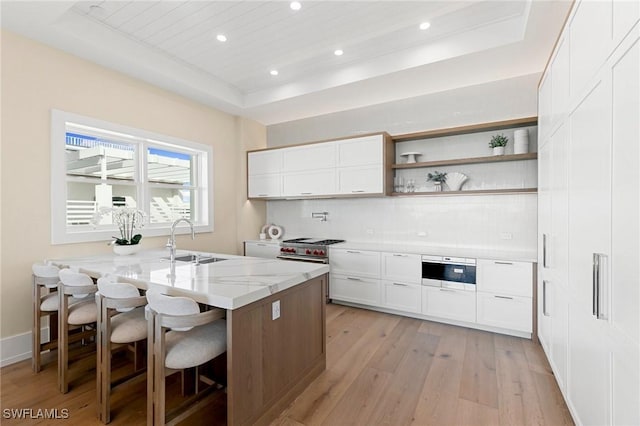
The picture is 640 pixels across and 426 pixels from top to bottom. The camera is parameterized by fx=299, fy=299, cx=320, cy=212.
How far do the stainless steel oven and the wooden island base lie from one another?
5.36 feet

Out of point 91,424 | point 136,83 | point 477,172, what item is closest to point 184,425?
point 91,424

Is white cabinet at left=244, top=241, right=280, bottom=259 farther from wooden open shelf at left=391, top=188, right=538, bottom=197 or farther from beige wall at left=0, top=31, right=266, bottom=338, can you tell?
wooden open shelf at left=391, top=188, right=538, bottom=197

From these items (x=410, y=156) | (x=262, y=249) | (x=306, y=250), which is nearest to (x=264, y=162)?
(x=262, y=249)

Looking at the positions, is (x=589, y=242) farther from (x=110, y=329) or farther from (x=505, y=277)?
(x=110, y=329)

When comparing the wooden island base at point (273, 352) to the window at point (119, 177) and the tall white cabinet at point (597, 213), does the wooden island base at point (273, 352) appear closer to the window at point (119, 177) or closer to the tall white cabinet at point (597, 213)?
the tall white cabinet at point (597, 213)

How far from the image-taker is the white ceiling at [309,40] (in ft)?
8.48

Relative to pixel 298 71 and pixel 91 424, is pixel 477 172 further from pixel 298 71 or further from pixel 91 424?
pixel 91 424

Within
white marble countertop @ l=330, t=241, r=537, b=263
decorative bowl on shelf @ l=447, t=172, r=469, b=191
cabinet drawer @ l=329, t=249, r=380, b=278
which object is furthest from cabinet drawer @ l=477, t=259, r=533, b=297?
cabinet drawer @ l=329, t=249, r=380, b=278

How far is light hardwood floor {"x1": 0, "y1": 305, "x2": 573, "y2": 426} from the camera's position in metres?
1.92

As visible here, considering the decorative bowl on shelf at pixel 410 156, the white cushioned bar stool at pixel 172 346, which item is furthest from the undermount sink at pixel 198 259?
the decorative bowl on shelf at pixel 410 156

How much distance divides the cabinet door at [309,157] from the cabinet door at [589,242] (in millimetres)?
2859

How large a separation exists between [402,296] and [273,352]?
7.24ft

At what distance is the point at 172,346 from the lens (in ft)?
5.61

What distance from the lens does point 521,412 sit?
197 cm
